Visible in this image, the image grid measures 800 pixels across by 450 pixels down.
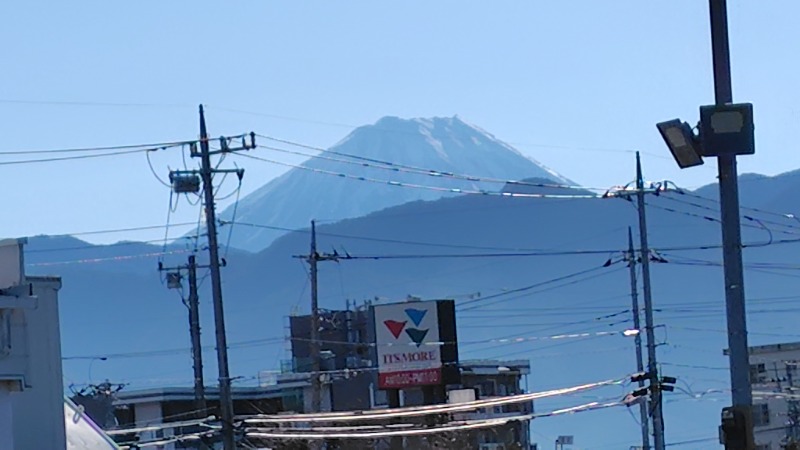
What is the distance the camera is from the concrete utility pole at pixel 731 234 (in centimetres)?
2211

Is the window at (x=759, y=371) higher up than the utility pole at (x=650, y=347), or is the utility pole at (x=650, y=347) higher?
the utility pole at (x=650, y=347)

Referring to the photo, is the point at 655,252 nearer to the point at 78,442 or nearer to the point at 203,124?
the point at 203,124

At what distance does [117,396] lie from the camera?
87.8 m

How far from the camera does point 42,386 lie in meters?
25.3

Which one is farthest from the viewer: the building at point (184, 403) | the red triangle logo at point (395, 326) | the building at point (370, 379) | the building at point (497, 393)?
the building at point (370, 379)

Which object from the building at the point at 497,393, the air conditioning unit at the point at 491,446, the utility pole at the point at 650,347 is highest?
the utility pole at the point at 650,347

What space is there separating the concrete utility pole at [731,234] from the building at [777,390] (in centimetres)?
6234

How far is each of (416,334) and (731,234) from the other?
5579cm

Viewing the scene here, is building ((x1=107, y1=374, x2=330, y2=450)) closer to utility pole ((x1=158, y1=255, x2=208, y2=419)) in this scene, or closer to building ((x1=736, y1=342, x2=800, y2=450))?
utility pole ((x1=158, y1=255, x2=208, y2=419))

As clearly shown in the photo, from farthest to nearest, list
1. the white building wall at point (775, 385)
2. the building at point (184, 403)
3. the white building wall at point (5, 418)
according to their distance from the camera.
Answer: the white building wall at point (775, 385) < the building at point (184, 403) < the white building wall at point (5, 418)

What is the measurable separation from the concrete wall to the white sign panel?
50.1 meters

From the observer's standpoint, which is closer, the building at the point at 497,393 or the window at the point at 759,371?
the building at the point at 497,393

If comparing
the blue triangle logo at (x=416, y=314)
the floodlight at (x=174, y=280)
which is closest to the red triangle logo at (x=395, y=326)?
the blue triangle logo at (x=416, y=314)

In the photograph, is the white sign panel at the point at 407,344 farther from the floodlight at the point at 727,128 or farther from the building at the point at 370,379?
the floodlight at the point at 727,128
